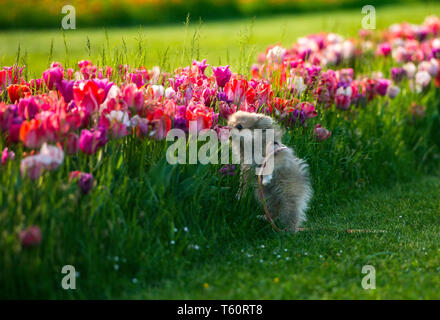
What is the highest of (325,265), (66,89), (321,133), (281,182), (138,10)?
(138,10)

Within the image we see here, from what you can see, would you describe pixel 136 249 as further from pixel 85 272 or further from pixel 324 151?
pixel 324 151

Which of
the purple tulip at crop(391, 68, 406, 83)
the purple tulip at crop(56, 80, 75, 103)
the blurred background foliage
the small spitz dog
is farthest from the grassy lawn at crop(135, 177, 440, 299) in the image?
the blurred background foliage

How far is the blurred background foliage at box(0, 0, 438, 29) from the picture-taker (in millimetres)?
13875

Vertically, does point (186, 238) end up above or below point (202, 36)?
below

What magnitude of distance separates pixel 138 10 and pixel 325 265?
13168mm

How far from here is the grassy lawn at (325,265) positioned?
3.03 m

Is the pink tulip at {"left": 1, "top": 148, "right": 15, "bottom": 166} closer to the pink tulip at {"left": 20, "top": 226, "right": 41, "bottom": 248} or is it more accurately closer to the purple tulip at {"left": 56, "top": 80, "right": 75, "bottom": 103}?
the pink tulip at {"left": 20, "top": 226, "right": 41, "bottom": 248}

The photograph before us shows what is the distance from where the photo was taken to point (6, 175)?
299 centimetres

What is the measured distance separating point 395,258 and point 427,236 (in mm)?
547

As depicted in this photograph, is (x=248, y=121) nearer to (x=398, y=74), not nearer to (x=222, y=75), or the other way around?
(x=222, y=75)

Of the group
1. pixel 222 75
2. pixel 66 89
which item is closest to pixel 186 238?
pixel 66 89

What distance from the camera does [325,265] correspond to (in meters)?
3.33

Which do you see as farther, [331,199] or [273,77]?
[273,77]
